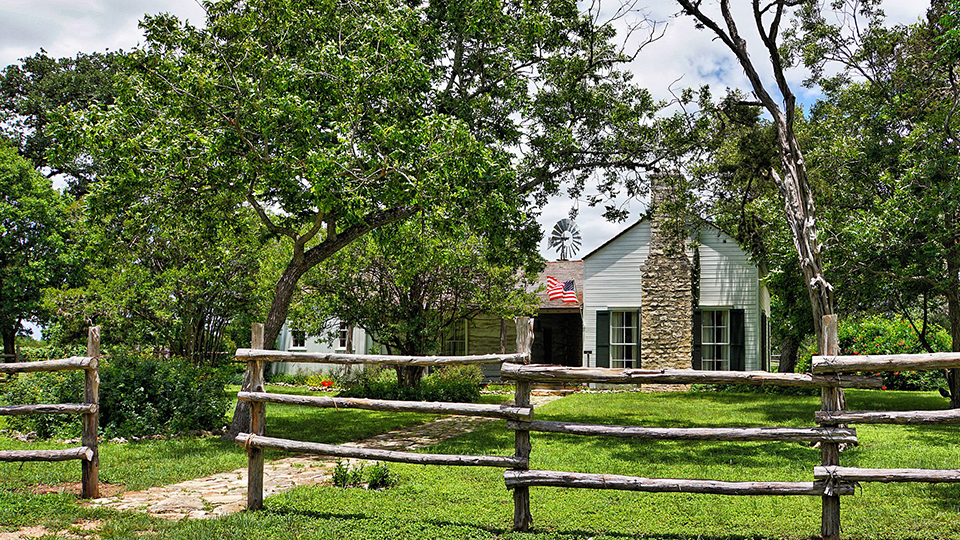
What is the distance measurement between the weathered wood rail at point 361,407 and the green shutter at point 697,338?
16554 millimetres

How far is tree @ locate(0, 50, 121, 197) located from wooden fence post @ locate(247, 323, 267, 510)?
24449 millimetres

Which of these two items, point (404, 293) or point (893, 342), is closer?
point (404, 293)

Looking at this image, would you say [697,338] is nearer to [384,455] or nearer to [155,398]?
[155,398]

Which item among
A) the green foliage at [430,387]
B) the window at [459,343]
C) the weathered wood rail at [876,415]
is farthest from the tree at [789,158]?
the window at [459,343]

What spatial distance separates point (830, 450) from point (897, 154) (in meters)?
11.8

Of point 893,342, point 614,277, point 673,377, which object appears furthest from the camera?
point 893,342

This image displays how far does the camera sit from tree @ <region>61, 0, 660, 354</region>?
9430 mm

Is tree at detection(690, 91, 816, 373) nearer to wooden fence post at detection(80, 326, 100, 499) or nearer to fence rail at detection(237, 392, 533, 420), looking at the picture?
fence rail at detection(237, 392, 533, 420)

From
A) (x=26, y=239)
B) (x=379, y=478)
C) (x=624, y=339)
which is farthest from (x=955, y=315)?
(x=26, y=239)

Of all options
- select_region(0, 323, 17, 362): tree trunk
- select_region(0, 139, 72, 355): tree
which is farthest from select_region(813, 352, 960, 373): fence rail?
select_region(0, 323, 17, 362): tree trunk

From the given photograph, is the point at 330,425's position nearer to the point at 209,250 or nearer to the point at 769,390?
the point at 209,250

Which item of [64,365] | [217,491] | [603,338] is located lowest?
[217,491]

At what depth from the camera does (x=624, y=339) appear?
866 inches

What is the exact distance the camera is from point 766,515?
6117 millimetres
